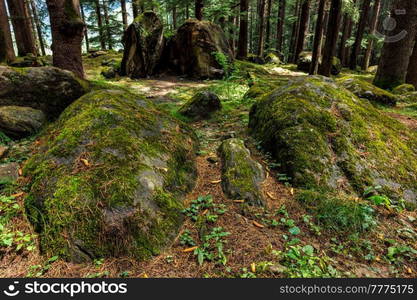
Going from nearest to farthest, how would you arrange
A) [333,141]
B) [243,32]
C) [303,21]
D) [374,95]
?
1. [333,141]
2. [374,95]
3. [243,32]
4. [303,21]

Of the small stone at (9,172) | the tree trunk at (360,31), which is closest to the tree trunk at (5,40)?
the small stone at (9,172)

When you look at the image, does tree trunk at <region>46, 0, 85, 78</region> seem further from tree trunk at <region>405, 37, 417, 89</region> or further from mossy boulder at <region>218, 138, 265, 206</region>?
tree trunk at <region>405, 37, 417, 89</region>

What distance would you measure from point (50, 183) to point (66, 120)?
4.11 feet

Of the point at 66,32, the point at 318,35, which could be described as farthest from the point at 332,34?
the point at 66,32

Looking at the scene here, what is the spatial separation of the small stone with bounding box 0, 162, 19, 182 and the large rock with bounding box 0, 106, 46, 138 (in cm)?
111

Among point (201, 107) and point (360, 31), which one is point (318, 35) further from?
point (360, 31)

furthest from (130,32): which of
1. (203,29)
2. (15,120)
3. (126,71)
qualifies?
(15,120)

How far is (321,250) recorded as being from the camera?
2232 millimetres

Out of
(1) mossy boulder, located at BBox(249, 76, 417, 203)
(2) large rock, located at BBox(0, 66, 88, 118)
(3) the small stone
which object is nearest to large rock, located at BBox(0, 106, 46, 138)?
(2) large rock, located at BBox(0, 66, 88, 118)

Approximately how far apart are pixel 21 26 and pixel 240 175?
15.2 m

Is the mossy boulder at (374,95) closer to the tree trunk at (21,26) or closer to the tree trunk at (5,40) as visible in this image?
the tree trunk at (5,40)

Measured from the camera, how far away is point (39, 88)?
4375 millimetres

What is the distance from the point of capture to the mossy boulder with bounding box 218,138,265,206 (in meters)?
2.87

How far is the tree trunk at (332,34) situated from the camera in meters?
8.48
